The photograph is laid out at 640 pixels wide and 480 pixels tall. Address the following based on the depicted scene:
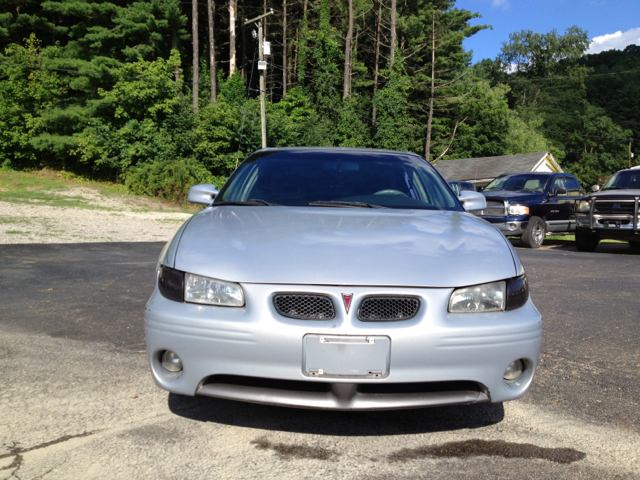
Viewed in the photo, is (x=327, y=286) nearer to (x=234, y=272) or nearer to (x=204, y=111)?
(x=234, y=272)

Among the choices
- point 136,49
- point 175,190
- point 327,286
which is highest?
point 136,49

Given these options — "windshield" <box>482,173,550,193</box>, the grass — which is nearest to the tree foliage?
the grass

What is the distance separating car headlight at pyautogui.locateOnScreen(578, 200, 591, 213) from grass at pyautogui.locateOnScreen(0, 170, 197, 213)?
673 inches

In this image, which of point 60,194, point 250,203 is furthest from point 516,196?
→ point 60,194

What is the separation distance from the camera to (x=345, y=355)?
2377 millimetres

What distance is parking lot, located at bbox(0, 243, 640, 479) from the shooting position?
7.84ft

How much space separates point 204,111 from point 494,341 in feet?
115

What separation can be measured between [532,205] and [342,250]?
12498mm

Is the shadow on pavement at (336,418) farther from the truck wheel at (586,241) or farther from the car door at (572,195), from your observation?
the car door at (572,195)

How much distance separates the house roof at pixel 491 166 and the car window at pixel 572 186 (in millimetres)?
29034

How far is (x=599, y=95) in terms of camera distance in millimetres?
81312

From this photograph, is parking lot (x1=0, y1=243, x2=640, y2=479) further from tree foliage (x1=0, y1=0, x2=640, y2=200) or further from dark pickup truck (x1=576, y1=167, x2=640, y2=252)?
tree foliage (x1=0, y1=0, x2=640, y2=200)

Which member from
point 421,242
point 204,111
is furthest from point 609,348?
point 204,111

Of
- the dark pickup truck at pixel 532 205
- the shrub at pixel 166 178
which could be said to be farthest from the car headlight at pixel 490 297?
the shrub at pixel 166 178
